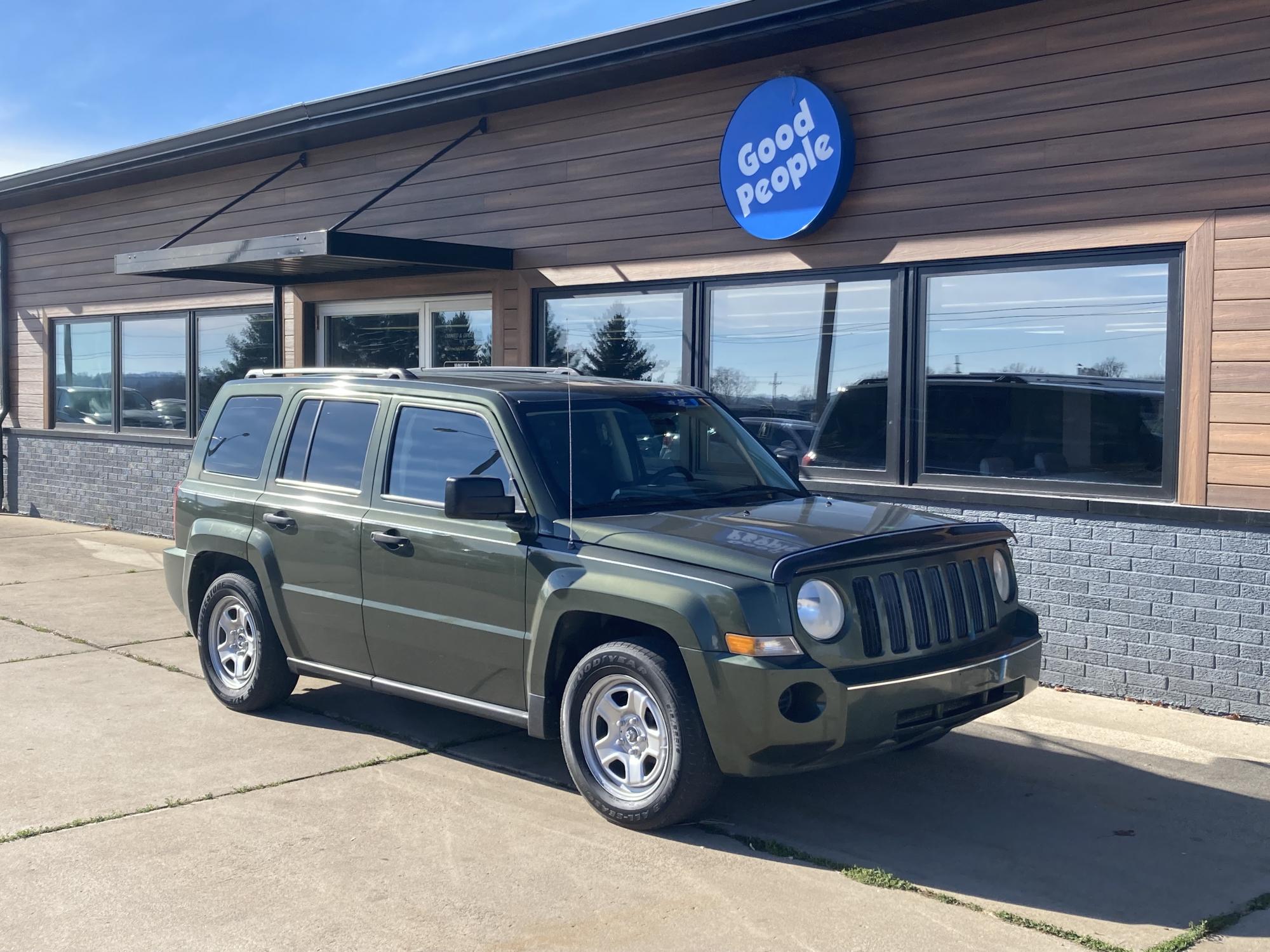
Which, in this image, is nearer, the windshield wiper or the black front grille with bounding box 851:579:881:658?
the black front grille with bounding box 851:579:881:658

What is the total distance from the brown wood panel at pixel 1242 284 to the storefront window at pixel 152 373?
11.4 metres

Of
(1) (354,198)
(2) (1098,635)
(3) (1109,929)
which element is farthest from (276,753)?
(1) (354,198)

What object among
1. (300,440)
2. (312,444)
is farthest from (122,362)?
(312,444)

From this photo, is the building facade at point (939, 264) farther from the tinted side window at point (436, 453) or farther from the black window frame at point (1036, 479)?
the tinted side window at point (436, 453)

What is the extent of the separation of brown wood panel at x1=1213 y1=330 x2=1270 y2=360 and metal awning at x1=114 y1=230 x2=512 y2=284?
5.87 meters

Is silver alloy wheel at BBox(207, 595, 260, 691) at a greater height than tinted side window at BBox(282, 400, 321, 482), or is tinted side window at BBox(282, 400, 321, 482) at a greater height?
tinted side window at BBox(282, 400, 321, 482)

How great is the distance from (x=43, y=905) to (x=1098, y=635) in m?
5.85

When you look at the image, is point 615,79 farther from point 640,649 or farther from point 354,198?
point 640,649

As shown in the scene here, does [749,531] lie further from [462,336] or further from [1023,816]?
[462,336]

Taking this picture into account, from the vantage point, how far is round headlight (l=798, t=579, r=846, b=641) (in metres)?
4.65

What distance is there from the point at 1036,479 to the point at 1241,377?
1.34m

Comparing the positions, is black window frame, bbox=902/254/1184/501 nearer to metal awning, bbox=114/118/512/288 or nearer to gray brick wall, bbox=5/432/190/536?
metal awning, bbox=114/118/512/288

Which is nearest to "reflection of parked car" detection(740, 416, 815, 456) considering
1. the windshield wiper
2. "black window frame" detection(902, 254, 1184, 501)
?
"black window frame" detection(902, 254, 1184, 501)

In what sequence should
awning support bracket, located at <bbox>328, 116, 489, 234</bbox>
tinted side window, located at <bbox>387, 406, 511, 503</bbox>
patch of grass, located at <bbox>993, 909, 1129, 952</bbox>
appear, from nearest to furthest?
patch of grass, located at <bbox>993, 909, 1129, 952</bbox>, tinted side window, located at <bbox>387, 406, 511, 503</bbox>, awning support bracket, located at <bbox>328, 116, 489, 234</bbox>
